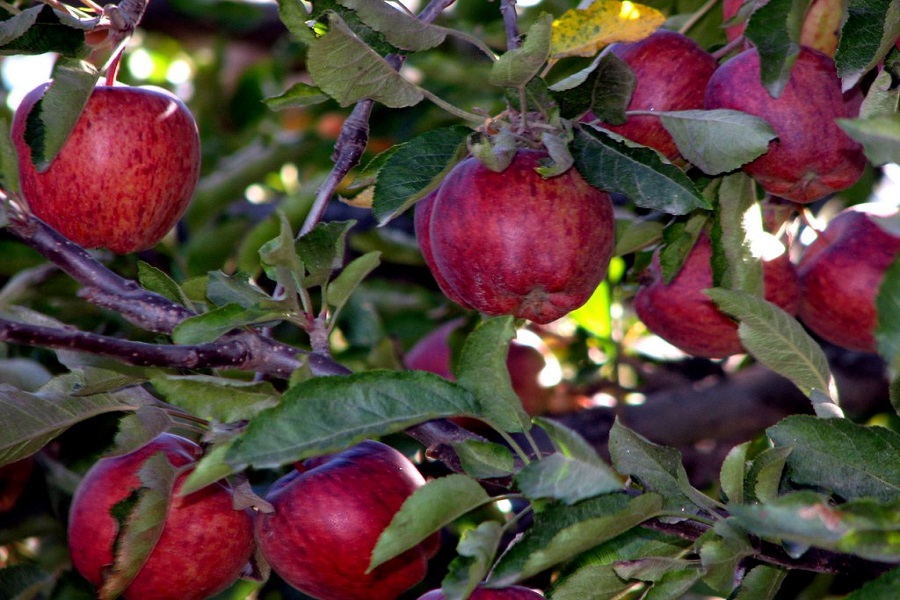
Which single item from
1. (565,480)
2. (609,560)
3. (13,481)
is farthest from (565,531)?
(13,481)

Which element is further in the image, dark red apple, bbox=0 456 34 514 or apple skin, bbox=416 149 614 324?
dark red apple, bbox=0 456 34 514

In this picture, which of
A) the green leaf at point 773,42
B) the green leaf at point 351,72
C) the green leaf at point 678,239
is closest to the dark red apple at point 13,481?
the green leaf at point 351,72

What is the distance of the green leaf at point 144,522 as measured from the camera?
1.08 meters

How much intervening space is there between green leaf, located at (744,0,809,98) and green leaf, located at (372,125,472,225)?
312mm

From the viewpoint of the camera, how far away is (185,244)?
247cm

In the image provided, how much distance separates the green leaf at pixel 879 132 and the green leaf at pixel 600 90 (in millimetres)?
322

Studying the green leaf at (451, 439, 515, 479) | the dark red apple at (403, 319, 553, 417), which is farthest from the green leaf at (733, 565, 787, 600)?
the dark red apple at (403, 319, 553, 417)

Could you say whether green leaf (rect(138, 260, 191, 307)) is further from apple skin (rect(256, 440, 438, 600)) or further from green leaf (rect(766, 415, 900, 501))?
green leaf (rect(766, 415, 900, 501))

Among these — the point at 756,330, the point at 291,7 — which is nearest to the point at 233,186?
the point at 291,7

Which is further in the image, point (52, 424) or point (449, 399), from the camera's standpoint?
point (52, 424)

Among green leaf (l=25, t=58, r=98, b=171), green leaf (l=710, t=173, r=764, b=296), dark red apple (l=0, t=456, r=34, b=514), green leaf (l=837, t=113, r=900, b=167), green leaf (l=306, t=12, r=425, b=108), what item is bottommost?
dark red apple (l=0, t=456, r=34, b=514)

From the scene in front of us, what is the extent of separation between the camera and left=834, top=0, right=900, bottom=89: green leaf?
1.08 metres

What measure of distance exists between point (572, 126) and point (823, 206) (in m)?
1.29

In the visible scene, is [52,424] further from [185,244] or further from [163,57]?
[163,57]
